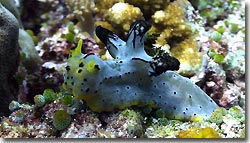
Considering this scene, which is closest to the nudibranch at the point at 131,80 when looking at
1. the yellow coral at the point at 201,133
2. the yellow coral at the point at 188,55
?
the yellow coral at the point at 201,133

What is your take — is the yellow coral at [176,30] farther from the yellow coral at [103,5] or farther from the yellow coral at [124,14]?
the yellow coral at [103,5]

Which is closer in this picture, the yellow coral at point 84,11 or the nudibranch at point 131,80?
the nudibranch at point 131,80

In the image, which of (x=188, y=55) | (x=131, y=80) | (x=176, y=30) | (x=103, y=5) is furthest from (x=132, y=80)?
(x=103, y=5)

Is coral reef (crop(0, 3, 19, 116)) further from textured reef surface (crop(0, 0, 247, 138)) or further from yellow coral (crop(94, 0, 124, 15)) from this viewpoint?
yellow coral (crop(94, 0, 124, 15))

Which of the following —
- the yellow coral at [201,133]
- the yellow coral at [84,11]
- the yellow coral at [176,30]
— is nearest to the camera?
the yellow coral at [201,133]

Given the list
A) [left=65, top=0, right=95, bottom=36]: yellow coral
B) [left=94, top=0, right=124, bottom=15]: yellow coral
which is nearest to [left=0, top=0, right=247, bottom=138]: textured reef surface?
[left=94, top=0, right=124, bottom=15]: yellow coral

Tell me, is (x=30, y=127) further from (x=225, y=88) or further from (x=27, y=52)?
(x=225, y=88)

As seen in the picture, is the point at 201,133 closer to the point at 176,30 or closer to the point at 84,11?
the point at 176,30
